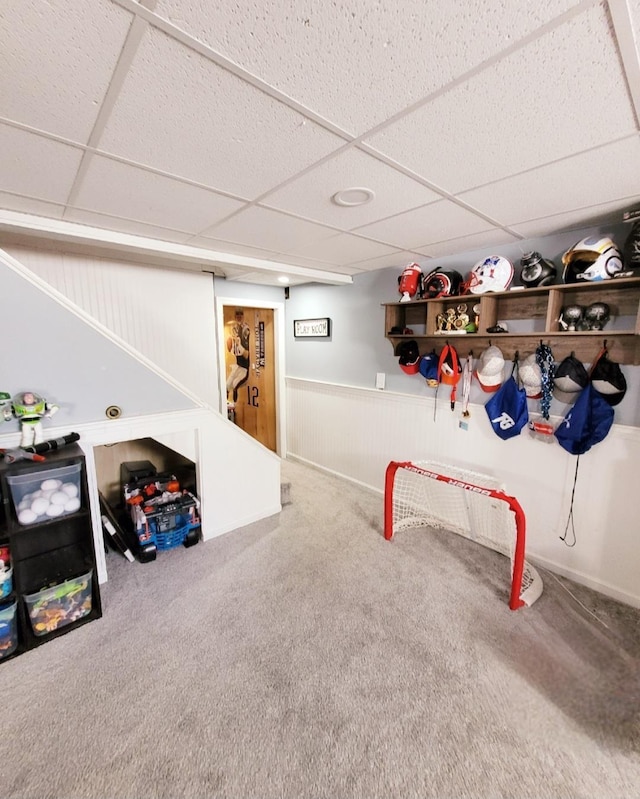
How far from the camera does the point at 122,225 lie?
7.00ft

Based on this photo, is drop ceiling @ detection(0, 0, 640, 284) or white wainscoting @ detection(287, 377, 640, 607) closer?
drop ceiling @ detection(0, 0, 640, 284)

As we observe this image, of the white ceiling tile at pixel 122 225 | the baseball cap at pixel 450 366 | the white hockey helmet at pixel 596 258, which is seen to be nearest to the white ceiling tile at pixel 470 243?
the white hockey helmet at pixel 596 258

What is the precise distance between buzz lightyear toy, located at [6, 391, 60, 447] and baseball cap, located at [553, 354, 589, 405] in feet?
10.5

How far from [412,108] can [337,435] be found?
3.31 meters

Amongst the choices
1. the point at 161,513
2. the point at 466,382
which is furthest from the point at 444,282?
the point at 161,513

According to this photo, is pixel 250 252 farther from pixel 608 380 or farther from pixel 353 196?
pixel 608 380

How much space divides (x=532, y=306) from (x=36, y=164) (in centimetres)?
→ 288

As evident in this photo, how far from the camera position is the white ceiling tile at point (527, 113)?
0.85 metres

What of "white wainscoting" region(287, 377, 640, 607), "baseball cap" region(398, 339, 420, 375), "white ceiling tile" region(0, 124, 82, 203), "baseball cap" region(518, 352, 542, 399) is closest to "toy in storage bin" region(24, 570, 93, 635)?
"white ceiling tile" region(0, 124, 82, 203)

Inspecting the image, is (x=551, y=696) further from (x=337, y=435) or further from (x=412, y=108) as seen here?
(x=337, y=435)

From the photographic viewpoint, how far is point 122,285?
315 cm

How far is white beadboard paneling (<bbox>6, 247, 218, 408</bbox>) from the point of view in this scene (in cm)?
287

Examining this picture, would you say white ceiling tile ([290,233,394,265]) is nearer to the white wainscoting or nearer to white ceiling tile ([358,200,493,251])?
white ceiling tile ([358,200,493,251])

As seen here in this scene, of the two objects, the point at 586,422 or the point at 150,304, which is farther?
the point at 150,304
